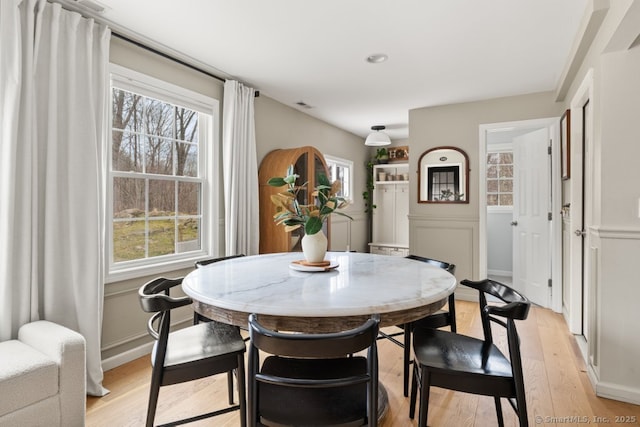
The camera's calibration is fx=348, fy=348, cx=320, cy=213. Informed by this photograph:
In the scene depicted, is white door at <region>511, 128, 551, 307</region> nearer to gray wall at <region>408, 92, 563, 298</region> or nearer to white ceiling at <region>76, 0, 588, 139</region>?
gray wall at <region>408, 92, 563, 298</region>

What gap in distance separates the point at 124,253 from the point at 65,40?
1.46 meters

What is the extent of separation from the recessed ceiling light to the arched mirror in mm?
1828

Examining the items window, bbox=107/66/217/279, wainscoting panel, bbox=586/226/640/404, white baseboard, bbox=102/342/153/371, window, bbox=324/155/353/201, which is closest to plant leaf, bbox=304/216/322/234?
window, bbox=107/66/217/279

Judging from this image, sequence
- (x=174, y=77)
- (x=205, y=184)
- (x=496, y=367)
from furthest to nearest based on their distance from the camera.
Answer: (x=205, y=184)
(x=174, y=77)
(x=496, y=367)

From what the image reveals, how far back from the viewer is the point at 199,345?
1.64 metres

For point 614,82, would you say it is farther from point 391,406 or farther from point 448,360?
point 391,406

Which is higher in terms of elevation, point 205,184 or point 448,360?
point 205,184

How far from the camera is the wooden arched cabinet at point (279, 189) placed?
3.65m

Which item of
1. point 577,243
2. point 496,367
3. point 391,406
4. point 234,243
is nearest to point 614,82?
point 577,243

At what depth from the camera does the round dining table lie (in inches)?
51.1

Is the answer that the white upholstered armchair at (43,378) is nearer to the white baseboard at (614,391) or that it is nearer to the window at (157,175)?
the window at (157,175)

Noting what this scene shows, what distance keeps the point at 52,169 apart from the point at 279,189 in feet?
6.53

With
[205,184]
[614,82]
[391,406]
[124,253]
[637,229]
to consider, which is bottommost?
[391,406]

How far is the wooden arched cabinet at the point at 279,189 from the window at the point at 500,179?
3107 millimetres
